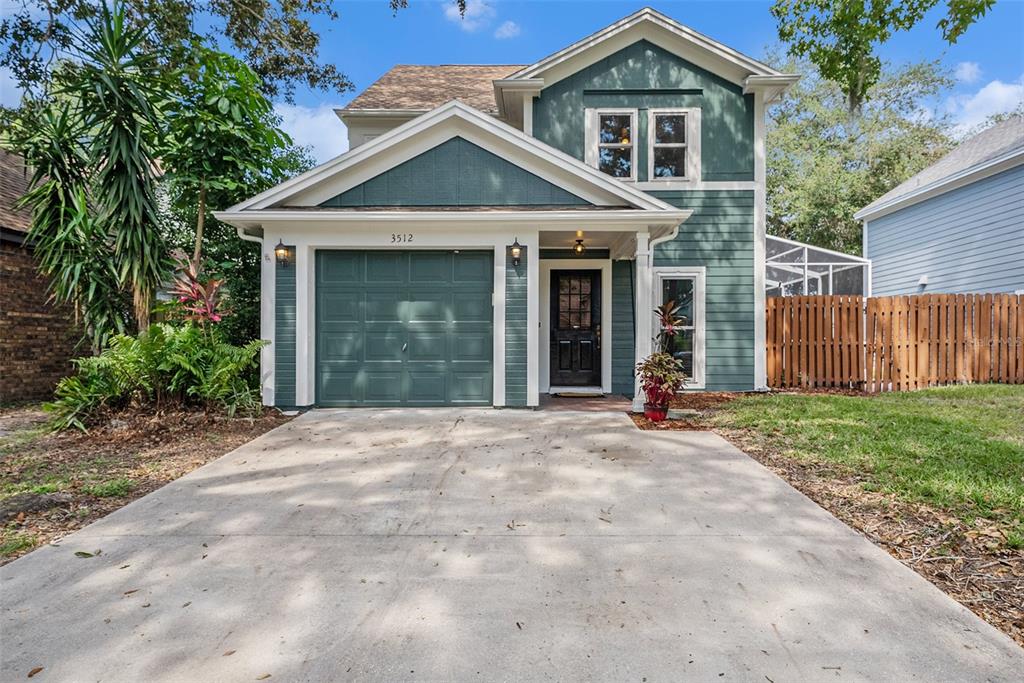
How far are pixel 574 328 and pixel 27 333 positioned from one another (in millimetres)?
9153

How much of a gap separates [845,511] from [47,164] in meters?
10.7

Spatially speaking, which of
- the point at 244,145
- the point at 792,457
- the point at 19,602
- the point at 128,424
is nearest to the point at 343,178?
the point at 244,145

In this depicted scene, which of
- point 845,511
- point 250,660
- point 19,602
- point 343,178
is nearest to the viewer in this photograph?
point 250,660

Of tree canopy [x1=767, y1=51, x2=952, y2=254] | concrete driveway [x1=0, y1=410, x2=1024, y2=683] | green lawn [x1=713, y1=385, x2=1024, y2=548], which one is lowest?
concrete driveway [x1=0, y1=410, x2=1024, y2=683]

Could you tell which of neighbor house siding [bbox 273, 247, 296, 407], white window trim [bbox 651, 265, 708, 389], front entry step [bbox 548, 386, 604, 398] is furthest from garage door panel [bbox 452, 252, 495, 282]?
white window trim [bbox 651, 265, 708, 389]

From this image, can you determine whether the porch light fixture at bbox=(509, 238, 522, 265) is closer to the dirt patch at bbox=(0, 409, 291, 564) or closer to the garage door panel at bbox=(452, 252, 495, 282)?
the garage door panel at bbox=(452, 252, 495, 282)

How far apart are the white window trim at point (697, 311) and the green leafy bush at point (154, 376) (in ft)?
22.6

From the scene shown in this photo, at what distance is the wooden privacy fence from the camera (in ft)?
31.9

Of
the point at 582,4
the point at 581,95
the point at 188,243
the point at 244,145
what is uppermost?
the point at 582,4

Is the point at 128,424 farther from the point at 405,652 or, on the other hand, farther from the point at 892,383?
the point at 892,383

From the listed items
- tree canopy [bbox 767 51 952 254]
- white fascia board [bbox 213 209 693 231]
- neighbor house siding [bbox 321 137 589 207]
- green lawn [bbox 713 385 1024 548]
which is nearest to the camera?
green lawn [bbox 713 385 1024 548]

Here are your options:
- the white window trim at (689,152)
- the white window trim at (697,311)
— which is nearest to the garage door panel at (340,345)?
the white window trim at (697,311)

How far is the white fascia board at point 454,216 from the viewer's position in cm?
724

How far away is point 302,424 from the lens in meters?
6.70
